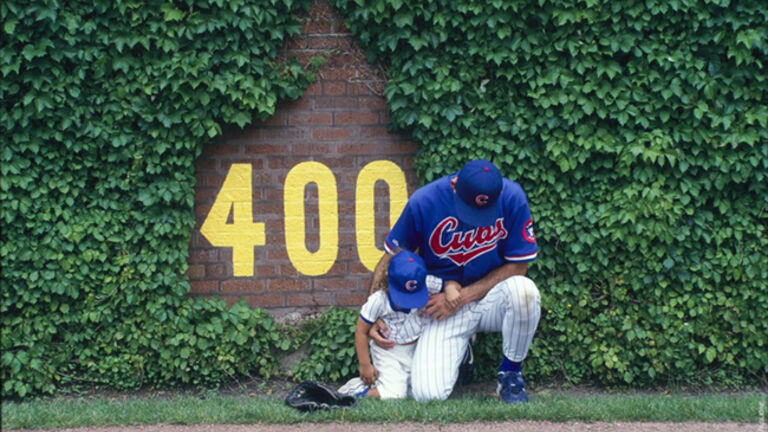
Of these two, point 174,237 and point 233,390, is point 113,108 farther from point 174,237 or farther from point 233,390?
point 233,390

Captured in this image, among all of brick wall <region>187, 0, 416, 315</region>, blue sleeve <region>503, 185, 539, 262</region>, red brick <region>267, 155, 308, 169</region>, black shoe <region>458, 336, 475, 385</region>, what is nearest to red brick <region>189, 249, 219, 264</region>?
brick wall <region>187, 0, 416, 315</region>

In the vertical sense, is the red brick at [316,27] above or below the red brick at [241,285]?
above

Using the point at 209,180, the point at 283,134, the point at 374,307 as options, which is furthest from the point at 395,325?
the point at 209,180

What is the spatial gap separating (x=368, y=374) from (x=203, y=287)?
1.53m

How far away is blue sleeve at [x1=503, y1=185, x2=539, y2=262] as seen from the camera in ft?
16.6

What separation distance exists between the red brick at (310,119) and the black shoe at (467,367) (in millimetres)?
1886

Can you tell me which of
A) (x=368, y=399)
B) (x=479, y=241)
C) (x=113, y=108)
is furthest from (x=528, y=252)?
(x=113, y=108)

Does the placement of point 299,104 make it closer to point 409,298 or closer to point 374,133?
point 374,133

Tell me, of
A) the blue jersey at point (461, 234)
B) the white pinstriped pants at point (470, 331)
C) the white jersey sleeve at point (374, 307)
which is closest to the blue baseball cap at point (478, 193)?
the blue jersey at point (461, 234)

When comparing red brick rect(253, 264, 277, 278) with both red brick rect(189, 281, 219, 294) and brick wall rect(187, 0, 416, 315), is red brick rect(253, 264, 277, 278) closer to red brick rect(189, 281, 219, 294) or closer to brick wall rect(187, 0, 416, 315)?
brick wall rect(187, 0, 416, 315)

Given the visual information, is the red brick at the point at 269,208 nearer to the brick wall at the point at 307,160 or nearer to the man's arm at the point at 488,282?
the brick wall at the point at 307,160

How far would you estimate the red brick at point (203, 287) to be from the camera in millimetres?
5906

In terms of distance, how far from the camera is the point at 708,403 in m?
4.85

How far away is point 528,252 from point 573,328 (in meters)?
0.89
